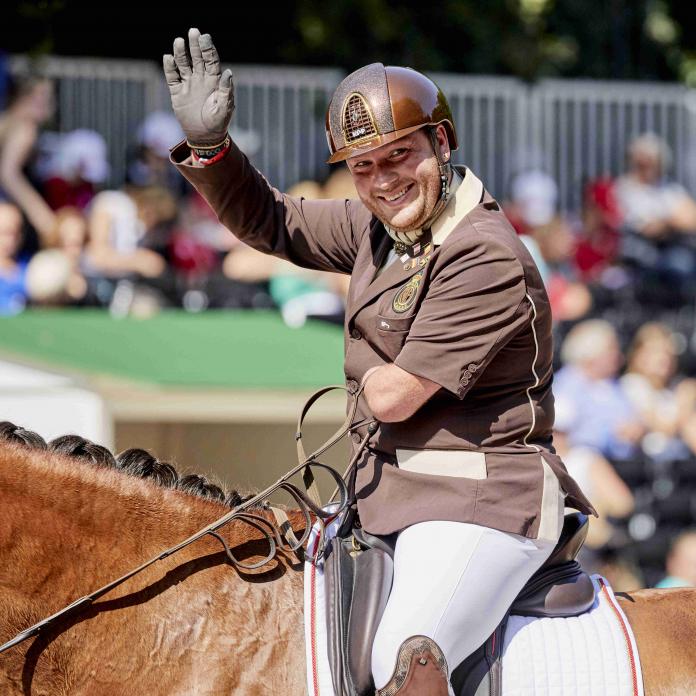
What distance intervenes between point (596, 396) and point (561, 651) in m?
6.13

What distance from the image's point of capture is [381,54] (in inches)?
473

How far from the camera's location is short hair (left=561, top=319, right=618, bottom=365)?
924 centimetres

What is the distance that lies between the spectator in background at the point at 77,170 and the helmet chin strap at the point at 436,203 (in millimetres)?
6428

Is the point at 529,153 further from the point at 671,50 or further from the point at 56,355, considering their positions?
the point at 56,355

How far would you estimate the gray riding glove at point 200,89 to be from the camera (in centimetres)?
326

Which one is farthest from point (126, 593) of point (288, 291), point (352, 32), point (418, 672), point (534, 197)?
point (352, 32)

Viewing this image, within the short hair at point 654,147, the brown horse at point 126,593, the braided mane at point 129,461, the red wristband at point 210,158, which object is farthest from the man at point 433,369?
the short hair at point 654,147

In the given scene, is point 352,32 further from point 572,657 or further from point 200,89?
point 572,657

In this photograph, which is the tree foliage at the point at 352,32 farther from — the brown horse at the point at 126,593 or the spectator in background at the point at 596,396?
the brown horse at the point at 126,593

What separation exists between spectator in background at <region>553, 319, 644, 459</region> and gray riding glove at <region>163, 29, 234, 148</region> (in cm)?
620

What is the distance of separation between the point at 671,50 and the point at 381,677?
40.7ft

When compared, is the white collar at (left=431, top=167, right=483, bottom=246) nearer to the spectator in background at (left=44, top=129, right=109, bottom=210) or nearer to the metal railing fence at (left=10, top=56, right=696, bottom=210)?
the spectator in background at (left=44, top=129, right=109, bottom=210)

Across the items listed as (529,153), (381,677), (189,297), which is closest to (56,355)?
(189,297)

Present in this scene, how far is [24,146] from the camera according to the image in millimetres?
9219
